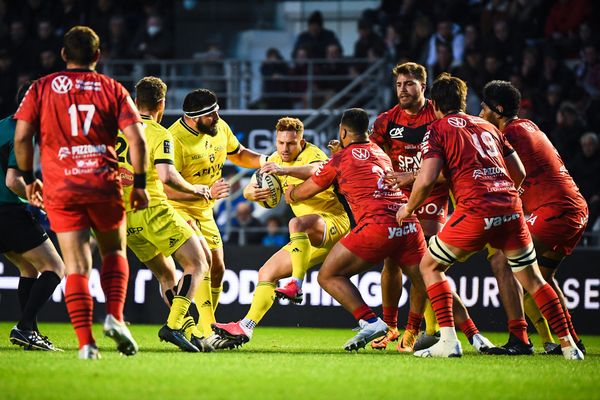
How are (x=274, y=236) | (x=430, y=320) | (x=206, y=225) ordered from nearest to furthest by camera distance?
1. (x=430, y=320)
2. (x=206, y=225)
3. (x=274, y=236)

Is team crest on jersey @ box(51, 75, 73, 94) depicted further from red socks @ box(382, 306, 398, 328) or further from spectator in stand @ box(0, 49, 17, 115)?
spectator in stand @ box(0, 49, 17, 115)

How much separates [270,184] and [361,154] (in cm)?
109

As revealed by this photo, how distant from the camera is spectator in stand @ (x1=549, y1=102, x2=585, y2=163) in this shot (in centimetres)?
1508

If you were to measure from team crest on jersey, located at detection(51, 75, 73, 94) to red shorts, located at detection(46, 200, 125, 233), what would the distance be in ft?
2.78

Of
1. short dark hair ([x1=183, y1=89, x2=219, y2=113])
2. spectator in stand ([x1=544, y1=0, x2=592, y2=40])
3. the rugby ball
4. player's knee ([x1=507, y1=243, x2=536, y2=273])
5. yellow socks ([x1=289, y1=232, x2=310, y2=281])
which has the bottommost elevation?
yellow socks ([x1=289, y1=232, x2=310, y2=281])

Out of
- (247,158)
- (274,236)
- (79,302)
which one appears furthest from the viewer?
(274,236)

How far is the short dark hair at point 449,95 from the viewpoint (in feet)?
28.9

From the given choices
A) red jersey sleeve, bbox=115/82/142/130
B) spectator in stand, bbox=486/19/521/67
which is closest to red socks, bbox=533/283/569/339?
red jersey sleeve, bbox=115/82/142/130

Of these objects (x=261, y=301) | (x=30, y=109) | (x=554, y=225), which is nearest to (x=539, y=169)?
(x=554, y=225)

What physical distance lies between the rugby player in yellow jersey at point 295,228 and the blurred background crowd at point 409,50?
4.63 metres

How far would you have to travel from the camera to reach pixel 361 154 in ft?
30.6

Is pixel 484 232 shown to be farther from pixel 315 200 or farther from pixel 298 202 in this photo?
pixel 315 200

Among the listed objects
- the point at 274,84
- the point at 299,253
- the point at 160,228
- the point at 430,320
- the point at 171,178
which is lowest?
the point at 430,320

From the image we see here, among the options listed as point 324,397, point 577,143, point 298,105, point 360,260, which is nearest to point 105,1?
point 298,105
